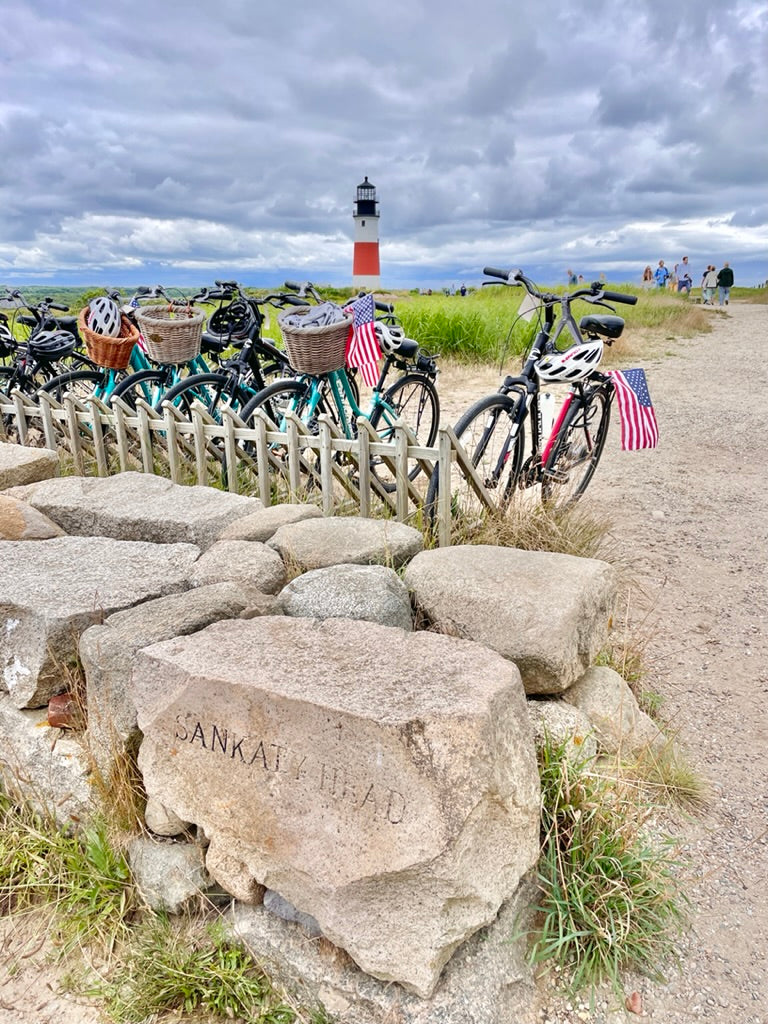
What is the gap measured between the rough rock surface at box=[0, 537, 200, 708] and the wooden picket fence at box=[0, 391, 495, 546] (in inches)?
49.8

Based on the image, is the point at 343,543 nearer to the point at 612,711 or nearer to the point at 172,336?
the point at 612,711

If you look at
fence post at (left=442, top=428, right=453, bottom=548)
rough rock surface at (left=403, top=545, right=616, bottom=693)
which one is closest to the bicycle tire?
fence post at (left=442, top=428, right=453, bottom=548)

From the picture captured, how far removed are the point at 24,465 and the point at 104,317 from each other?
5.73ft

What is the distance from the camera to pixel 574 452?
16.8 ft

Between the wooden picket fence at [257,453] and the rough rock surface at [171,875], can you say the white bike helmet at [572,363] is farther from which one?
the rough rock surface at [171,875]

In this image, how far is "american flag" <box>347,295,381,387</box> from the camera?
5.09 m

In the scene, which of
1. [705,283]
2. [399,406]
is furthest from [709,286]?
[399,406]

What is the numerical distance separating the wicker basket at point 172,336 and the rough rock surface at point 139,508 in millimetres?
1607

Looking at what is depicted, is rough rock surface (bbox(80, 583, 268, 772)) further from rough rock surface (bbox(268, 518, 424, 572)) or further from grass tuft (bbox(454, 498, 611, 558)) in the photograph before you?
grass tuft (bbox(454, 498, 611, 558))

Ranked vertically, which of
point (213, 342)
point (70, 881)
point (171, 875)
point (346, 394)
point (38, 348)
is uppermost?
point (213, 342)

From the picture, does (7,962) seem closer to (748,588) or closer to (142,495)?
(142,495)

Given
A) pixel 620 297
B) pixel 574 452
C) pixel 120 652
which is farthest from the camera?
pixel 574 452

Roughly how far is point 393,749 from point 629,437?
10.5ft

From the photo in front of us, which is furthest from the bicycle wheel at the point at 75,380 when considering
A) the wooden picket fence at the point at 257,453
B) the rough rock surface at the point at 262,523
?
the rough rock surface at the point at 262,523
